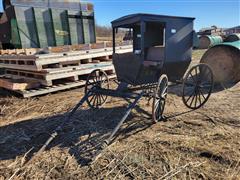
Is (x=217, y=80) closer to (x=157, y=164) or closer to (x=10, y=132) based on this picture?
(x=157, y=164)

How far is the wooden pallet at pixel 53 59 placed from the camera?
21.6 ft

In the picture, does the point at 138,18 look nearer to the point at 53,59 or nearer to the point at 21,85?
the point at 53,59

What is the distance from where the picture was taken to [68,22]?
376 inches

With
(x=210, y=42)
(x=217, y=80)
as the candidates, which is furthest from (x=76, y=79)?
(x=210, y=42)

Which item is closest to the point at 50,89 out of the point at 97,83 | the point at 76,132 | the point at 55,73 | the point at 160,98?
the point at 55,73

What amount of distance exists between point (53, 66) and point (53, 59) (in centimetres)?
32

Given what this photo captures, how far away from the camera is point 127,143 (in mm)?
3729

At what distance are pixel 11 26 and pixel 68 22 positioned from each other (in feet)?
7.33

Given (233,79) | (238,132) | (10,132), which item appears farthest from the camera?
(233,79)

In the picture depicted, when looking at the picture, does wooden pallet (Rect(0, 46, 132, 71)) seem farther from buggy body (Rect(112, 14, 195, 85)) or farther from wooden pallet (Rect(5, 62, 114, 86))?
buggy body (Rect(112, 14, 195, 85))

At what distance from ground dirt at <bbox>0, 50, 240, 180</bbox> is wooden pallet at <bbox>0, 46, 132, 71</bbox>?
1539 millimetres

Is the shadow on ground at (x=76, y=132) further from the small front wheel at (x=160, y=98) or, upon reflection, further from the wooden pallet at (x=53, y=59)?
the wooden pallet at (x=53, y=59)

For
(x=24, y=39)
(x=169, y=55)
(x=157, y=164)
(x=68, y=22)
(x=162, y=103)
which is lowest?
(x=157, y=164)

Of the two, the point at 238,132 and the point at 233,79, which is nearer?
the point at 238,132
